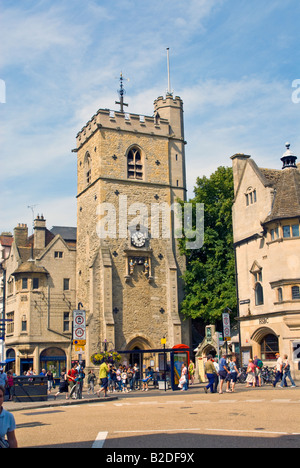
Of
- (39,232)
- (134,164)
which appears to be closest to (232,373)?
(134,164)

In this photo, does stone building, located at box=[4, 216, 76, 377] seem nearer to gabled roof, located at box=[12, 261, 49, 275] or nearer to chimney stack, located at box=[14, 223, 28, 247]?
gabled roof, located at box=[12, 261, 49, 275]

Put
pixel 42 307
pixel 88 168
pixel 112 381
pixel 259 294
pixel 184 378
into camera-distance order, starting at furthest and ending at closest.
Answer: pixel 88 168, pixel 42 307, pixel 259 294, pixel 112 381, pixel 184 378

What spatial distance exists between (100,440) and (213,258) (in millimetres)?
34166

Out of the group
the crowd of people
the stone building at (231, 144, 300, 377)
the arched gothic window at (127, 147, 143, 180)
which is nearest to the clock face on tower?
the arched gothic window at (127, 147, 143, 180)

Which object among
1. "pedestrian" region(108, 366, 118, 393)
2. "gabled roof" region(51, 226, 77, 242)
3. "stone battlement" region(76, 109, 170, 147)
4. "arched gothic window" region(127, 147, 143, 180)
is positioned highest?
"stone battlement" region(76, 109, 170, 147)

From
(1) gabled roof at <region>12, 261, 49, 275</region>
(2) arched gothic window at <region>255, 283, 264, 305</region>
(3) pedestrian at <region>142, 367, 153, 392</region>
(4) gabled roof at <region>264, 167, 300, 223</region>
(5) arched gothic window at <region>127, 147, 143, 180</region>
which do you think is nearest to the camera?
(3) pedestrian at <region>142, 367, 153, 392</region>

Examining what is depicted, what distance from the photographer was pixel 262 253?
3403 centimetres

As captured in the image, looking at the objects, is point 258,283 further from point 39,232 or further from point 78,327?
point 39,232

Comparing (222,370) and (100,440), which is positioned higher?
(222,370)

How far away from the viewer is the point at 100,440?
34.3 ft

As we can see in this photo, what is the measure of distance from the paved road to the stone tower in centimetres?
2649

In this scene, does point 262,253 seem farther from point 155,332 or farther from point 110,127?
point 110,127

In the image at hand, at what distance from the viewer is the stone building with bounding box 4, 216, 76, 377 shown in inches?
1902

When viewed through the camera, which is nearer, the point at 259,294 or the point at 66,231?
the point at 259,294
